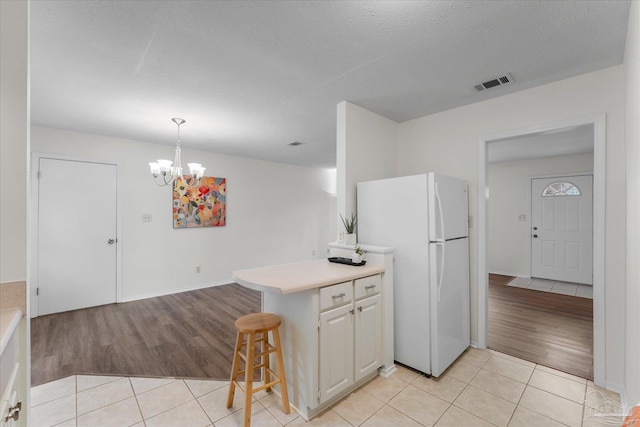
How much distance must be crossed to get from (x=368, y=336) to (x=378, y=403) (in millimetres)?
433

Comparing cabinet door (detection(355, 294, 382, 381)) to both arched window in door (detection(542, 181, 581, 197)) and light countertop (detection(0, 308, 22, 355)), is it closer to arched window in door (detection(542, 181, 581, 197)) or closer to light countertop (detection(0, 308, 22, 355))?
light countertop (detection(0, 308, 22, 355))

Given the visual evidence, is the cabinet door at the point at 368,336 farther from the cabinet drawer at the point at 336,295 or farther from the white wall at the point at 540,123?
the white wall at the point at 540,123

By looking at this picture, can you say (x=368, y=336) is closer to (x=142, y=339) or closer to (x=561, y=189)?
(x=142, y=339)

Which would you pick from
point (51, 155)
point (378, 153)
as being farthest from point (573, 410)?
point (51, 155)

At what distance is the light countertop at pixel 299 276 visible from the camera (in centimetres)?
168

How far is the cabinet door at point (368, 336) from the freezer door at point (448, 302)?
1.43 feet

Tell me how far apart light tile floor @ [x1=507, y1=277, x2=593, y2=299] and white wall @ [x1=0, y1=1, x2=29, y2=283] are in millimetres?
6181

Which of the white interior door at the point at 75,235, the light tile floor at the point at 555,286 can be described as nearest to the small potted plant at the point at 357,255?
the white interior door at the point at 75,235

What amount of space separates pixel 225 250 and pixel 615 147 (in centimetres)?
519

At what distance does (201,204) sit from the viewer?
486 centimetres

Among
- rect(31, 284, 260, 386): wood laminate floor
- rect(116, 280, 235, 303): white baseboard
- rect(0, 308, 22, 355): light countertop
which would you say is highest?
rect(0, 308, 22, 355): light countertop

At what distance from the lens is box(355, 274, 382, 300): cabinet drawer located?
2.09 meters

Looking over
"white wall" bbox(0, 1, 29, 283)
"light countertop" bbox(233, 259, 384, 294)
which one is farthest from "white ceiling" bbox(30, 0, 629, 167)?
"light countertop" bbox(233, 259, 384, 294)

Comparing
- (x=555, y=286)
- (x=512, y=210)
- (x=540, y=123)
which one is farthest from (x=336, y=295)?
(x=512, y=210)
